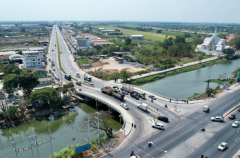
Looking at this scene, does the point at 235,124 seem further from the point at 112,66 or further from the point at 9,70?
the point at 9,70

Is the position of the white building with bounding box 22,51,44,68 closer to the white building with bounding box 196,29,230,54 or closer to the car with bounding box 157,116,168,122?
the car with bounding box 157,116,168,122

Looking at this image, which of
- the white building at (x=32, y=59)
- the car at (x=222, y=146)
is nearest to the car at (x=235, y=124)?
the car at (x=222, y=146)

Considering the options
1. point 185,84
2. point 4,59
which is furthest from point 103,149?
point 4,59

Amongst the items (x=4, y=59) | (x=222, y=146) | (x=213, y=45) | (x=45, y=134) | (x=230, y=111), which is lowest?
(x=45, y=134)

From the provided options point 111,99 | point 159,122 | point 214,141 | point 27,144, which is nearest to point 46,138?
point 27,144

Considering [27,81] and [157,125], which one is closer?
[157,125]

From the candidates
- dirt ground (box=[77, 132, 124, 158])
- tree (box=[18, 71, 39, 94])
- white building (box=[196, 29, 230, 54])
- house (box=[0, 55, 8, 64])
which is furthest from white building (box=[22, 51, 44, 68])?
white building (box=[196, 29, 230, 54])
